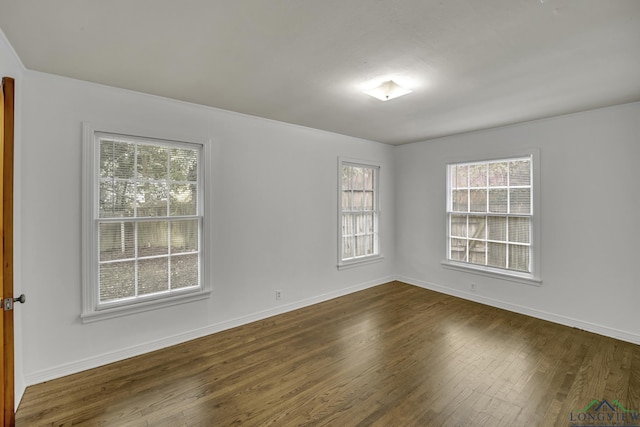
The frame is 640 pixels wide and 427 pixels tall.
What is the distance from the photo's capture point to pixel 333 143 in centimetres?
463

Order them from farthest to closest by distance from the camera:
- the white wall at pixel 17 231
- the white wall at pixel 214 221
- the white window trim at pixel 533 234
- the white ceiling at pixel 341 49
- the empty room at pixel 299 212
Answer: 1. the white window trim at pixel 533 234
2. the white wall at pixel 214 221
3. the white wall at pixel 17 231
4. the empty room at pixel 299 212
5. the white ceiling at pixel 341 49

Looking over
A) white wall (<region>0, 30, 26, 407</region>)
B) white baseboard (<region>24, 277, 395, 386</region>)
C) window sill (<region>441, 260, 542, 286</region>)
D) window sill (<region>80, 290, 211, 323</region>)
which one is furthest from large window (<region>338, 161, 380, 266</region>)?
white wall (<region>0, 30, 26, 407</region>)

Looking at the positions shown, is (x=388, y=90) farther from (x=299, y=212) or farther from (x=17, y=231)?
(x=17, y=231)

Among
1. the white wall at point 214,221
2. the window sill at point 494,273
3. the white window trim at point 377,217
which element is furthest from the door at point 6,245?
the window sill at point 494,273

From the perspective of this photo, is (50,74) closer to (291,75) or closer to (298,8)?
(291,75)

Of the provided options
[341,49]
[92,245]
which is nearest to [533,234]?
[341,49]

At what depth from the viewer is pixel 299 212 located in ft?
13.9

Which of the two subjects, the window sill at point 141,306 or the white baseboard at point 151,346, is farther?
the window sill at point 141,306

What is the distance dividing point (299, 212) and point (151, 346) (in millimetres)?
2316

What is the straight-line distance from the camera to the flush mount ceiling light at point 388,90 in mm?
Result: 2641

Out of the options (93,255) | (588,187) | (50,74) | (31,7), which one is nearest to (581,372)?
(588,187)

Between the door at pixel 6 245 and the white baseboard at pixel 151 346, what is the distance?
760 millimetres

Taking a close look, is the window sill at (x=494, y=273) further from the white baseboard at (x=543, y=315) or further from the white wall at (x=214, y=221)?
the white wall at (x=214, y=221)

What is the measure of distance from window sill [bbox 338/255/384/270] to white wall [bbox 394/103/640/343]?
4.87 ft
